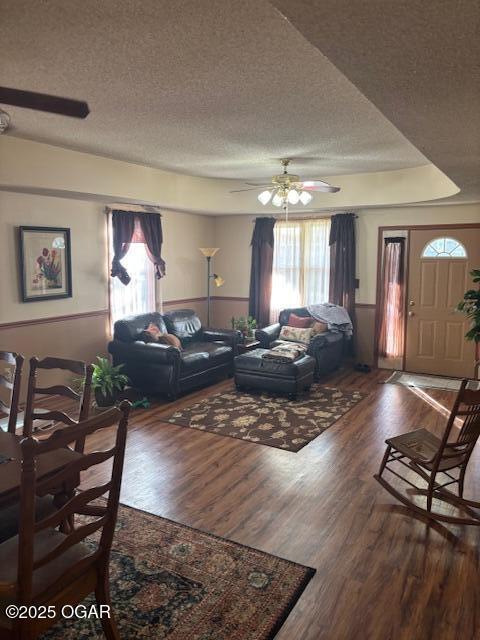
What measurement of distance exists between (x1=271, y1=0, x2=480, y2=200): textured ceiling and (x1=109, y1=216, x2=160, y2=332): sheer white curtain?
4746mm

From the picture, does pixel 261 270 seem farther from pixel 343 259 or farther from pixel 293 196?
pixel 293 196

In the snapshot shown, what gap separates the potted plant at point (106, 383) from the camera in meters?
5.29

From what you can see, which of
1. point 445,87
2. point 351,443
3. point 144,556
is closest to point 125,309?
point 351,443

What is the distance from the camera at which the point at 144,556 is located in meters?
2.78

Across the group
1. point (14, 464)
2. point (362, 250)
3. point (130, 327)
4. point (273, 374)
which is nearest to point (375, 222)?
point (362, 250)

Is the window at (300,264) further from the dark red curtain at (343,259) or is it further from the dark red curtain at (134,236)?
the dark red curtain at (134,236)

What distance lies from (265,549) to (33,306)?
13.0ft

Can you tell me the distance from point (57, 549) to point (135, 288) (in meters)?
5.53

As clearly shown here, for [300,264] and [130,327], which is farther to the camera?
[300,264]

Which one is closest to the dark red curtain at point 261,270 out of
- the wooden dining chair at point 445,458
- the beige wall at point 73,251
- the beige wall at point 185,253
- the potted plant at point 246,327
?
the potted plant at point 246,327

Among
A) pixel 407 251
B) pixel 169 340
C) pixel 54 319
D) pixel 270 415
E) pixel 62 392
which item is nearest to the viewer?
pixel 62 392

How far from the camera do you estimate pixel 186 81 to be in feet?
10.1

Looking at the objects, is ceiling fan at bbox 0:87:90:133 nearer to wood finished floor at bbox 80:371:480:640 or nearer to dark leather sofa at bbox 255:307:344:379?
wood finished floor at bbox 80:371:480:640

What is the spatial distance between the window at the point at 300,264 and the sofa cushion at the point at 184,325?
5.11 ft
